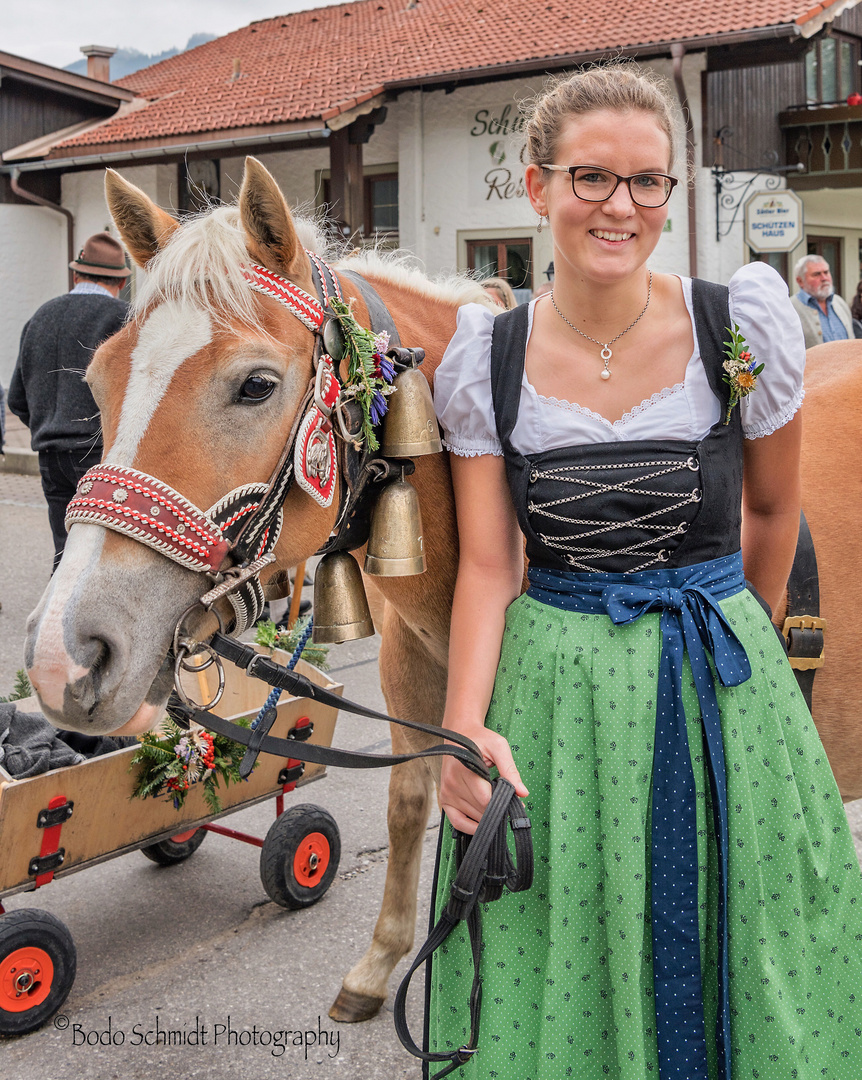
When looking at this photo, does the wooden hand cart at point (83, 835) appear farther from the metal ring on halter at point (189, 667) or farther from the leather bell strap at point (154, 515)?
the leather bell strap at point (154, 515)

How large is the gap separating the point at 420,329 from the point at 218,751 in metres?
1.49

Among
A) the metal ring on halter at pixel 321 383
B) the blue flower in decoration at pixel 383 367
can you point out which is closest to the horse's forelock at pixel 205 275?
the metal ring on halter at pixel 321 383

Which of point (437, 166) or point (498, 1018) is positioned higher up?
point (437, 166)

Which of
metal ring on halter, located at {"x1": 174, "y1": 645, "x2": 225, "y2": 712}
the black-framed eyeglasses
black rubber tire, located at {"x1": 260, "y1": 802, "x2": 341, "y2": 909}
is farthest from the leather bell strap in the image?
black rubber tire, located at {"x1": 260, "y1": 802, "x2": 341, "y2": 909}

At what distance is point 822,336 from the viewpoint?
7.68 metres

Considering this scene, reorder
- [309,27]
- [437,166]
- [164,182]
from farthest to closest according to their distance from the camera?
[309,27] < [164,182] < [437,166]

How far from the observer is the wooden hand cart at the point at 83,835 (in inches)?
93.2

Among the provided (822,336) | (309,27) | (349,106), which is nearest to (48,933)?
(822,336)

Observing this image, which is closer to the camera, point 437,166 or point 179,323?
point 179,323

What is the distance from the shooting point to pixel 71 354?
4289 millimetres

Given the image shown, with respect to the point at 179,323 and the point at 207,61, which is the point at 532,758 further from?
the point at 207,61

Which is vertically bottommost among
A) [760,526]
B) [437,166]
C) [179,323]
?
[760,526]

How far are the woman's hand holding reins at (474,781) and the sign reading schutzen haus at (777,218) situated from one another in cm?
1077

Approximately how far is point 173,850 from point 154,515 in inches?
89.5
